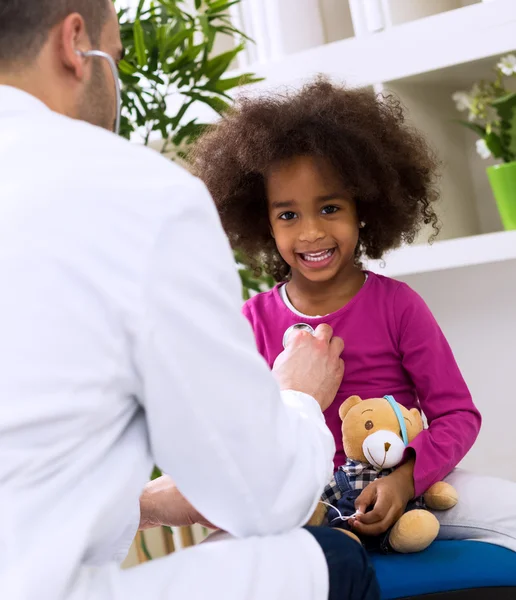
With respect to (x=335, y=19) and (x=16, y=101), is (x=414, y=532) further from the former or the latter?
(x=335, y=19)

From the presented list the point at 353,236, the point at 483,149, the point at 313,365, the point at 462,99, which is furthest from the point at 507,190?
the point at 313,365

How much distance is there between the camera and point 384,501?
49.1 inches

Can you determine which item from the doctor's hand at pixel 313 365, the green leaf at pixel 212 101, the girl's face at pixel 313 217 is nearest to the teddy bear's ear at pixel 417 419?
the doctor's hand at pixel 313 365

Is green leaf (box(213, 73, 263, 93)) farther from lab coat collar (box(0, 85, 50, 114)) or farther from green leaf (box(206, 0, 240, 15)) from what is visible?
lab coat collar (box(0, 85, 50, 114))

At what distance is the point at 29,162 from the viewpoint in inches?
32.6

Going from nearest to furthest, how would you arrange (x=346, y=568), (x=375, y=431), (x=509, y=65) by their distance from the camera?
(x=346, y=568) < (x=375, y=431) < (x=509, y=65)

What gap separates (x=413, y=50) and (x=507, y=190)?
0.37m

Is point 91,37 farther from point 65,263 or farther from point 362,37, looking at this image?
point 362,37

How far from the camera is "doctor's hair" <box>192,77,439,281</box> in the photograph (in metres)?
1.51

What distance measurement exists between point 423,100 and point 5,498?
161 centimetres

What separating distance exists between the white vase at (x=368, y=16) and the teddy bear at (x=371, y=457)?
103cm

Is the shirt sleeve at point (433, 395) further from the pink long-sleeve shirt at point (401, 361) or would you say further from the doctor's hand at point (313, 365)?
the doctor's hand at point (313, 365)

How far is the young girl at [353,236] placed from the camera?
136cm

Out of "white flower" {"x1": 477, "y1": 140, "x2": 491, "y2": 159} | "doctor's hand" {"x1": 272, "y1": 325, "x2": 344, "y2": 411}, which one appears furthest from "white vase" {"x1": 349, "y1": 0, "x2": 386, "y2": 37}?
"doctor's hand" {"x1": 272, "y1": 325, "x2": 344, "y2": 411}
